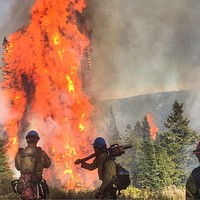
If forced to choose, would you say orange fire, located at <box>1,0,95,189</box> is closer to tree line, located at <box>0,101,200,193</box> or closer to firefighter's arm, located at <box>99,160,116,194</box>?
tree line, located at <box>0,101,200,193</box>

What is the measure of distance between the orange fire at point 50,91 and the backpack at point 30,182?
17.3 m

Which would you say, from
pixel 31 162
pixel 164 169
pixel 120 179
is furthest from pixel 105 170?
pixel 164 169

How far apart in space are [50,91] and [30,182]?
1850 cm

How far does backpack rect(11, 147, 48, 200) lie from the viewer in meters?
8.74

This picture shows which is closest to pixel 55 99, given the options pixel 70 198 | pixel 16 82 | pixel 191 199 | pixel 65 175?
pixel 16 82

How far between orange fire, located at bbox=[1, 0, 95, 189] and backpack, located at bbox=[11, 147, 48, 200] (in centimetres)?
1725

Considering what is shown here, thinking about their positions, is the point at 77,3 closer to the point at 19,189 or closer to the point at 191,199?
the point at 19,189

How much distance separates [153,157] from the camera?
139ft

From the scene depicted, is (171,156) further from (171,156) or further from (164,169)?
(164,169)

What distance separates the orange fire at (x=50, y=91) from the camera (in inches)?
1046

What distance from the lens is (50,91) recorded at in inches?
1064

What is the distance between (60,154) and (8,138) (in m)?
4.67

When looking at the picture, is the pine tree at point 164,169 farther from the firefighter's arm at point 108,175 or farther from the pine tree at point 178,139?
the firefighter's arm at point 108,175

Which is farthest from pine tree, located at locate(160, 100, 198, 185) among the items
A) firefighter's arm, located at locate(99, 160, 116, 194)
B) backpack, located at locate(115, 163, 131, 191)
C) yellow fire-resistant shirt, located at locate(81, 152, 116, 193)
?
firefighter's arm, located at locate(99, 160, 116, 194)
